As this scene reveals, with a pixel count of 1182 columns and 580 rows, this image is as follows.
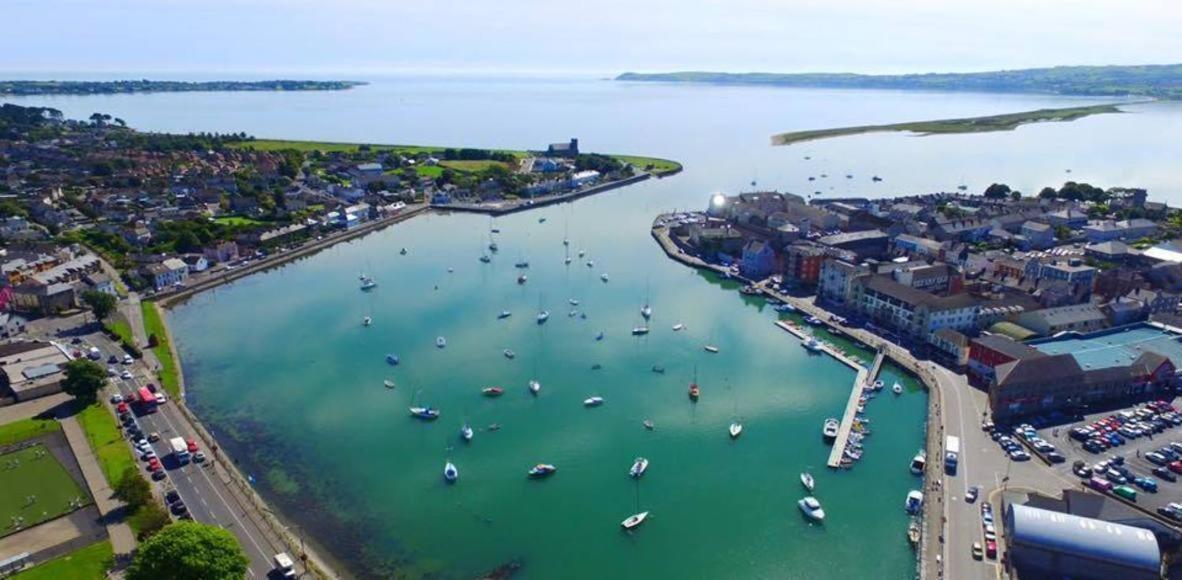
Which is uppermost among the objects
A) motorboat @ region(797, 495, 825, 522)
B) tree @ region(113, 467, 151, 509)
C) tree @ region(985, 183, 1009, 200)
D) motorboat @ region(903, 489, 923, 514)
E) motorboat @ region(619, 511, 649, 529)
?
tree @ region(985, 183, 1009, 200)

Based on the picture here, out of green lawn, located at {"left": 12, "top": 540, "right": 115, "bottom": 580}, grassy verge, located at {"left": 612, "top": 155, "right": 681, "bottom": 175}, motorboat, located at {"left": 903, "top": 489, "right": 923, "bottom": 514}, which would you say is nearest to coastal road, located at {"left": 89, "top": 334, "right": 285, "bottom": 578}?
green lawn, located at {"left": 12, "top": 540, "right": 115, "bottom": 580}

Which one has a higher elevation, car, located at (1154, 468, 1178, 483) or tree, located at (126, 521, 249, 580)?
tree, located at (126, 521, 249, 580)

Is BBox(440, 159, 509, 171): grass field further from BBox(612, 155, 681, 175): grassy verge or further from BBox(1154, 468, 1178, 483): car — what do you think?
BBox(1154, 468, 1178, 483): car

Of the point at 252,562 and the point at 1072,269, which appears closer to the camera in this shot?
the point at 252,562

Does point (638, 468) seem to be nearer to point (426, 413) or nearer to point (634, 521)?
point (634, 521)

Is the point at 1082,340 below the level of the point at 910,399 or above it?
above

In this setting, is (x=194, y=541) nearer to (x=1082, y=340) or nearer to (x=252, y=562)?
(x=252, y=562)

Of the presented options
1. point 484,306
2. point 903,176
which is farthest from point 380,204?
point 903,176

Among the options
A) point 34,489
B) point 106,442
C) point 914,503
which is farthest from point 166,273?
point 914,503
